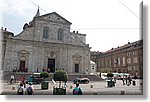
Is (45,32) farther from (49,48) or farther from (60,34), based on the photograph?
(49,48)

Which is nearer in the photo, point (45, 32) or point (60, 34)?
point (45, 32)

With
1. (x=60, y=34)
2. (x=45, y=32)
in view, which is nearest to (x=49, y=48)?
(x=45, y=32)

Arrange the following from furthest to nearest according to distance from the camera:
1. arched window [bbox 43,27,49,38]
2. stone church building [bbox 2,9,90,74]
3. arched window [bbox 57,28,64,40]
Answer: arched window [bbox 57,28,64,40] < arched window [bbox 43,27,49,38] < stone church building [bbox 2,9,90,74]

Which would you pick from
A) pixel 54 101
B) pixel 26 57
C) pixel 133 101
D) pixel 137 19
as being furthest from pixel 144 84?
pixel 26 57

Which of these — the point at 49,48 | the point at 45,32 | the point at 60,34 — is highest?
the point at 45,32

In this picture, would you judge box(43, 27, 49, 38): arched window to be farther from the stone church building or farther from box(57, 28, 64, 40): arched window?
box(57, 28, 64, 40): arched window

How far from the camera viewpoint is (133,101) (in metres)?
5.28

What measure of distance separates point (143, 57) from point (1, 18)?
422cm

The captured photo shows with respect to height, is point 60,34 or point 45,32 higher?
point 45,32

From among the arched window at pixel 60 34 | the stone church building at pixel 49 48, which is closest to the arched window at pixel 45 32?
the stone church building at pixel 49 48

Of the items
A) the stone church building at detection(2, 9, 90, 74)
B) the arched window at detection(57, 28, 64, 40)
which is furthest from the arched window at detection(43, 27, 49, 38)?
the arched window at detection(57, 28, 64, 40)

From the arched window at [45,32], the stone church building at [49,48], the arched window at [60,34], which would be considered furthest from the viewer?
the arched window at [60,34]

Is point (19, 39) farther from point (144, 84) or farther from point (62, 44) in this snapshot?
point (144, 84)

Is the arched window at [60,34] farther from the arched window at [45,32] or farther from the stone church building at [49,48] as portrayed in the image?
the arched window at [45,32]
